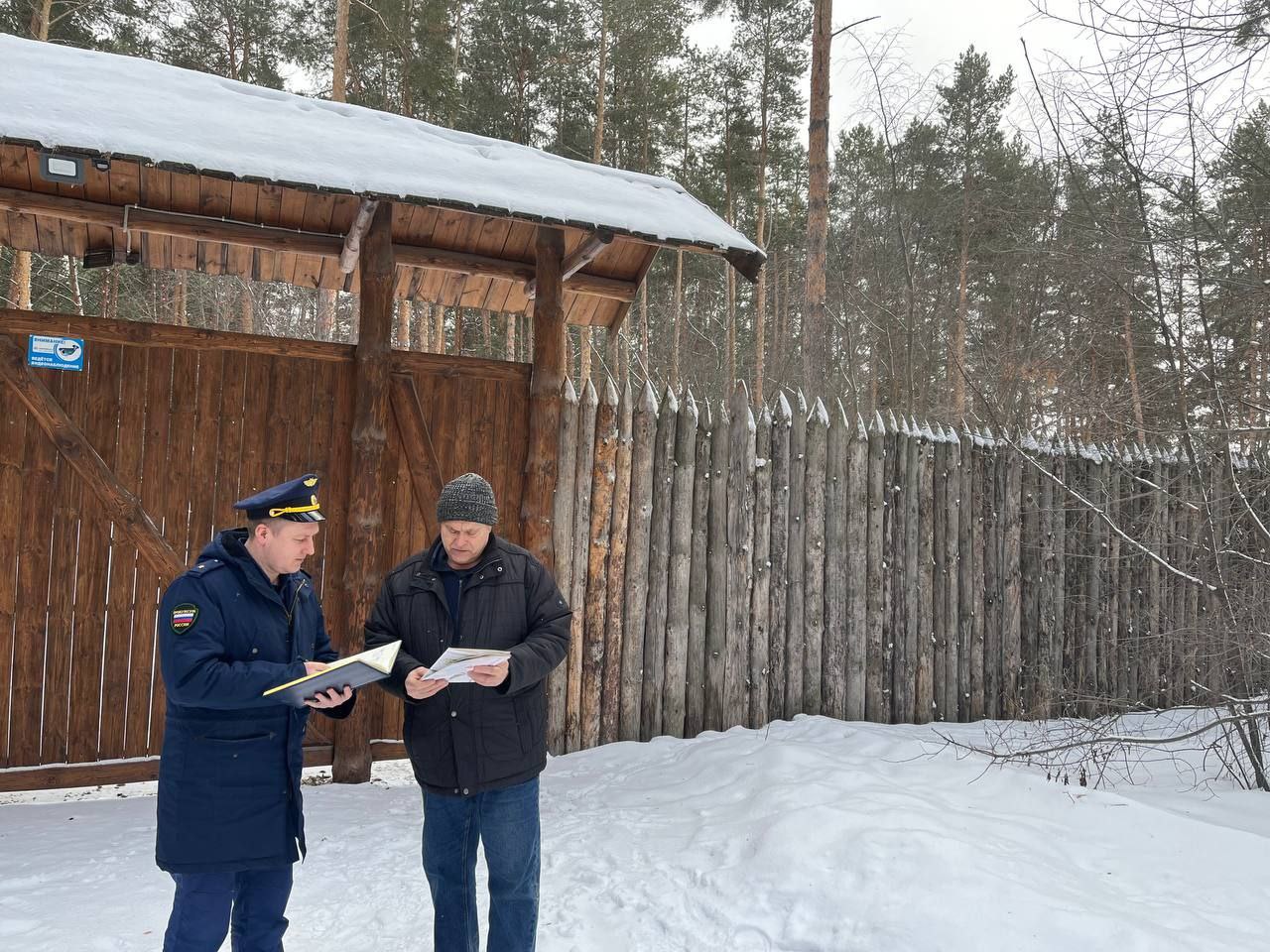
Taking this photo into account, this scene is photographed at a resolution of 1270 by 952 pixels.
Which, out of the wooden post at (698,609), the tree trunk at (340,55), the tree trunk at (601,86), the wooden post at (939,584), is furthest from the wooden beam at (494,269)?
the tree trunk at (601,86)

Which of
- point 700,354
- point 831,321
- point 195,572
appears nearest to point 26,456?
point 195,572

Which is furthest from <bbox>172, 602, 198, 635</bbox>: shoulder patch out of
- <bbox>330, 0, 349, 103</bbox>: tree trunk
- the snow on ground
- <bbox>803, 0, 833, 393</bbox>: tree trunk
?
<bbox>330, 0, 349, 103</bbox>: tree trunk

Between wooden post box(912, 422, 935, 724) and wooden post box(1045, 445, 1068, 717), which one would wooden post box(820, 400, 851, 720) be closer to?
wooden post box(912, 422, 935, 724)

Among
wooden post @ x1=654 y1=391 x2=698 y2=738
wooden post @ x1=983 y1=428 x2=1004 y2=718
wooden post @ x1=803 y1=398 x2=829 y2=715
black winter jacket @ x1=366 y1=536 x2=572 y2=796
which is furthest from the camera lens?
wooden post @ x1=983 y1=428 x2=1004 y2=718

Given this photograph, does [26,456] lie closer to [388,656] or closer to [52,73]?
[52,73]

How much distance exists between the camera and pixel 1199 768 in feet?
17.1

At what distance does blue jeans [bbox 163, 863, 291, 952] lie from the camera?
7.75 feet

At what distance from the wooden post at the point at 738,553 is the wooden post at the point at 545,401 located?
117 centimetres

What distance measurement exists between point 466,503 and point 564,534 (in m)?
2.75

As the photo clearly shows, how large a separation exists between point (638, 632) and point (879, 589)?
197 centimetres

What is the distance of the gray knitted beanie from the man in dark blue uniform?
1.39 feet

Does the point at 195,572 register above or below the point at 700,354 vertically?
below

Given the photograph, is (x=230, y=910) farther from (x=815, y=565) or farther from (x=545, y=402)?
(x=815, y=565)

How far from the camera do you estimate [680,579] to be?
5.75 m
